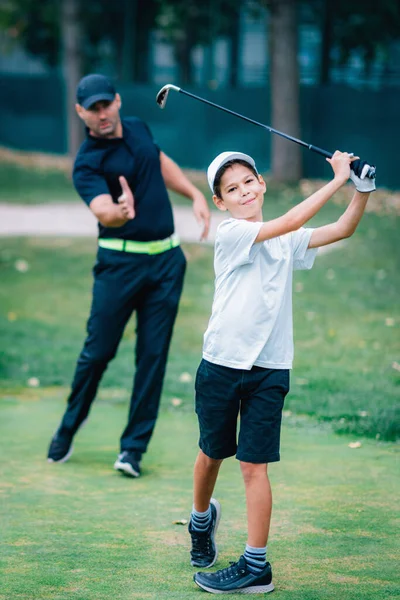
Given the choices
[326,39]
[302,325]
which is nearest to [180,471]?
[302,325]

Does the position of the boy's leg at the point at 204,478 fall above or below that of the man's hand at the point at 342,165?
below

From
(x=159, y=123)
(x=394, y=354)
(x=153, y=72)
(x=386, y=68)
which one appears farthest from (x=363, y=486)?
(x=153, y=72)

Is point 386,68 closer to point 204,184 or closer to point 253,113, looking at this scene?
point 253,113

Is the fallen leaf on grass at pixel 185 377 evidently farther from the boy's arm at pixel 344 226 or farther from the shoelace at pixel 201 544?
the boy's arm at pixel 344 226

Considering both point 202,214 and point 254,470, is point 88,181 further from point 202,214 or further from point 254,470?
point 254,470

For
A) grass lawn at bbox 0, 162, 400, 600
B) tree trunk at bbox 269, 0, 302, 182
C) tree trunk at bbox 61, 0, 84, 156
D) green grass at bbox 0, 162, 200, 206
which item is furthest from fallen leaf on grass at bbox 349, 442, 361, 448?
tree trunk at bbox 61, 0, 84, 156

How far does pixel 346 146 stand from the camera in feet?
65.5

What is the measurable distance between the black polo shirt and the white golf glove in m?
1.88

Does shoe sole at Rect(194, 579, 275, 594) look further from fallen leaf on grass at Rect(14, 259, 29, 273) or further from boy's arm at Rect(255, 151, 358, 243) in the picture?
fallen leaf on grass at Rect(14, 259, 29, 273)

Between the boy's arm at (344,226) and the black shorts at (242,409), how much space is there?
0.49 metres

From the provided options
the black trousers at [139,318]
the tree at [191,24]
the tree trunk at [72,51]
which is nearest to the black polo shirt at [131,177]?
the black trousers at [139,318]

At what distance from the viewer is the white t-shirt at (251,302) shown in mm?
3916

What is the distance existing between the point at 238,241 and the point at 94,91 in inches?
73.7

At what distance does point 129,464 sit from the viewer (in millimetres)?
5492
